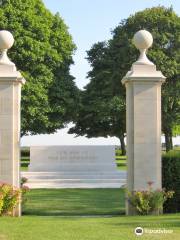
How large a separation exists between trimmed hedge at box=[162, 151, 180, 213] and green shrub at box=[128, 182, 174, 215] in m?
0.70

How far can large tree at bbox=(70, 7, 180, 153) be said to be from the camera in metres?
34.7

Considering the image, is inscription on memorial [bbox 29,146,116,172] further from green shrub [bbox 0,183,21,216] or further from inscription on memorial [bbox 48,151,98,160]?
green shrub [bbox 0,183,21,216]

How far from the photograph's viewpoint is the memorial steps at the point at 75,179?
22281mm

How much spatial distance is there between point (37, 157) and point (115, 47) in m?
13.7

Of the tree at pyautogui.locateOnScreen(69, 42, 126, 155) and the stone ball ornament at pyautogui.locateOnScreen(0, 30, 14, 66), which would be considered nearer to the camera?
the stone ball ornament at pyautogui.locateOnScreen(0, 30, 14, 66)

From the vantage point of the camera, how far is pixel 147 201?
443 inches

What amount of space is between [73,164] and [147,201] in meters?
14.8

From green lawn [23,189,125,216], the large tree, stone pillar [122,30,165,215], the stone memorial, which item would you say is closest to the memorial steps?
the stone memorial

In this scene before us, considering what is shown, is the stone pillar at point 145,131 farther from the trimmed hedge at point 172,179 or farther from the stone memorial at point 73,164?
the stone memorial at point 73,164

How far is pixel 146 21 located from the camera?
35.9 meters

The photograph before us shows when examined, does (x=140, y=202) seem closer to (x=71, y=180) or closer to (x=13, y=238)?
(x=13, y=238)

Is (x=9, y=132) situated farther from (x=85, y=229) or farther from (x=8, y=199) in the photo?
(x=85, y=229)

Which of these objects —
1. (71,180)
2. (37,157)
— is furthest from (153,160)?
(37,157)

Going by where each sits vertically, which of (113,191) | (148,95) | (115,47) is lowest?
(113,191)
